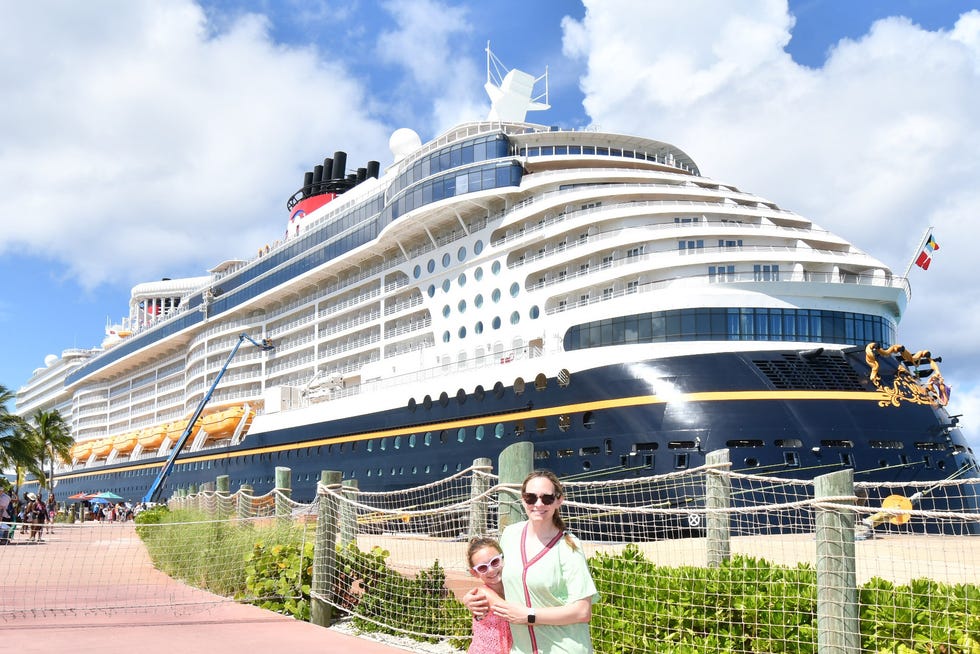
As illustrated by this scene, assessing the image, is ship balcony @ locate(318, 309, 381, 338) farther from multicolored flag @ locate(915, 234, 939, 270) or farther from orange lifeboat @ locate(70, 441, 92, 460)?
orange lifeboat @ locate(70, 441, 92, 460)

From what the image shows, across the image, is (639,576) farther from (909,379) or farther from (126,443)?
(126,443)

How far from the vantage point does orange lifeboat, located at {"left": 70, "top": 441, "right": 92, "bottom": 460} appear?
181 feet

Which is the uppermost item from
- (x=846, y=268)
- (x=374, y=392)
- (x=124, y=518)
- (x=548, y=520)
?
(x=846, y=268)

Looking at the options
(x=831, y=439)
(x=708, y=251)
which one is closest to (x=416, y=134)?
Answer: (x=708, y=251)

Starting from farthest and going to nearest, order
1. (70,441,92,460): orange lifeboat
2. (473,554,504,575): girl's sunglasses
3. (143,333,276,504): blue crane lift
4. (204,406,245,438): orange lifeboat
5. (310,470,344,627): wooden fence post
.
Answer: (70,441,92,460): orange lifeboat, (143,333,276,504): blue crane lift, (204,406,245,438): orange lifeboat, (310,470,344,627): wooden fence post, (473,554,504,575): girl's sunglasses

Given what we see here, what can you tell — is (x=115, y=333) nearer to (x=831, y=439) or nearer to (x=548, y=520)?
(x=831, y=439)

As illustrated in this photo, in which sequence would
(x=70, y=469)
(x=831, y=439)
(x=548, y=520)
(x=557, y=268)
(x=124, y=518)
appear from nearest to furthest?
1. (x=548, y=520)
2. (x=831, y=439)
3. (x=557, y=268)
4. (x=124, y=518)
5. (x=70, y=469)

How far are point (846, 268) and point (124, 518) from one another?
→ 119 feet

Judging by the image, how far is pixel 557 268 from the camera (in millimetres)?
22047

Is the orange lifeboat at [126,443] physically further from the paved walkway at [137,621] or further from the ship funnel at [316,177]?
the paved walkway at [137,621]

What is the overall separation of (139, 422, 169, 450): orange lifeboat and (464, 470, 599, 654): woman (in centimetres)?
4404

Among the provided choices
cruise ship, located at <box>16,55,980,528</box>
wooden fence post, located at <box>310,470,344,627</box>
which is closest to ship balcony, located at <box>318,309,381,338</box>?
cruise ship, located at <box>16,55,980,528</box>

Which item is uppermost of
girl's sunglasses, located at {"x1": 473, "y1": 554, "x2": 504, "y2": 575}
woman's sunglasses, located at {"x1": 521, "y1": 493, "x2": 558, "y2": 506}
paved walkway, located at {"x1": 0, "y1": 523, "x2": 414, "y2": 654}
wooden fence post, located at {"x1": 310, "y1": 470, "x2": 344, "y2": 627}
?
woman's sunglasses, located at {"x1": 521, "y1": 493, "x2": 558, "y2": 506}

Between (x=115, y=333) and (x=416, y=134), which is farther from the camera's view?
(x=115, y=333)
